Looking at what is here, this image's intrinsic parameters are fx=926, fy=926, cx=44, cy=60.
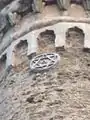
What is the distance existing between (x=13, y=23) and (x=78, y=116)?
3.38 meters

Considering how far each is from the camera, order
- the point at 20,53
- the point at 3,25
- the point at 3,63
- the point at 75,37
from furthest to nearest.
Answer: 1. the point at 3,25
2. the point at 3,63
3. the point at 20,53
4. the point at 75,37

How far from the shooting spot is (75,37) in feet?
49.0

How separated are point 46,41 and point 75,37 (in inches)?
18.6

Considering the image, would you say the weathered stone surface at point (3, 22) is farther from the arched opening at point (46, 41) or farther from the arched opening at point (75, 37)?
the arched opening at point (75, 37)

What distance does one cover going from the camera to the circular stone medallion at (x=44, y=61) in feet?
46.4

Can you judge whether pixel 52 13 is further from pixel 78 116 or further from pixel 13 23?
pixel 78 116

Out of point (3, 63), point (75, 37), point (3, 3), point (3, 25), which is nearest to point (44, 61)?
point (75, 37)

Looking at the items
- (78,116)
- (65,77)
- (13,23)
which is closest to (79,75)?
(65,77)

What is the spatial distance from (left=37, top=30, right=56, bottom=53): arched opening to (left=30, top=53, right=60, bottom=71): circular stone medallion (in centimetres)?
22

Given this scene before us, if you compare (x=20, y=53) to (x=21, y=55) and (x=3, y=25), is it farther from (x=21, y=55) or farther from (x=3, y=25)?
(x=3, y=25)

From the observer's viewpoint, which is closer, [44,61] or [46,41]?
[44,61]

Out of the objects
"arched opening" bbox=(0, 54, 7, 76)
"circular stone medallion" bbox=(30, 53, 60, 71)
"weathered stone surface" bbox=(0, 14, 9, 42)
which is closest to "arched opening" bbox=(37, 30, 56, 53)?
"circular stone medallion" bbox=(30, 53, 60, 71)

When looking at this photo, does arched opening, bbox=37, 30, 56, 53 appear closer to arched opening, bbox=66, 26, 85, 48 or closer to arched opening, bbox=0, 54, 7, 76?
arched opening, bbox=66, 26, 85, 48

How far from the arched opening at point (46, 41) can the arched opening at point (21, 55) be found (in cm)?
27
